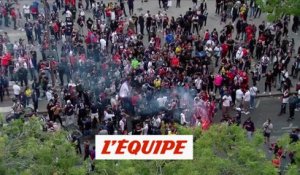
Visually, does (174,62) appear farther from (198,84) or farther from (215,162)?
(215,162)

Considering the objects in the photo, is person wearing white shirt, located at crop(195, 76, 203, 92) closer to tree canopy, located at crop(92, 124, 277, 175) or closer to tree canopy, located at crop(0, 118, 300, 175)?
tree canopy, located at crop(0, 118, 300, 175)

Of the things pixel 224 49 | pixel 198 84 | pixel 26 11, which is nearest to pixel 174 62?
pixel 198 84

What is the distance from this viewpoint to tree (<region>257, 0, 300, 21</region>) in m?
25.4

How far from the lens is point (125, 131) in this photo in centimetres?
2284

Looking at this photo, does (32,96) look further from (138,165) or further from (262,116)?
(138,165)

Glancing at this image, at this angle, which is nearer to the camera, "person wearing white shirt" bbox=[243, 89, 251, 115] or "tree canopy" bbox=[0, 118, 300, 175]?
"tree canopy" bbox=[0, 118, 300, 175]

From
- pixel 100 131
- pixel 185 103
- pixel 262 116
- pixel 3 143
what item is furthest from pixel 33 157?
pixel 262 116

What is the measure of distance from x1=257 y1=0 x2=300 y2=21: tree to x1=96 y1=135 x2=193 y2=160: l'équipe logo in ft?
51.3

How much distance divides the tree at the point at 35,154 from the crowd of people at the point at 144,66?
20.9 feet

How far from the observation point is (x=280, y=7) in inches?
1013

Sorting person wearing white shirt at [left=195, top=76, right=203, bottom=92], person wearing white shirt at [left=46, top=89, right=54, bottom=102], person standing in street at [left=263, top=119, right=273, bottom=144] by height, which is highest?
person wearing white shirt at [left=195, top=76, right=203, bottom=92]

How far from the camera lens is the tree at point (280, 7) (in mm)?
25406

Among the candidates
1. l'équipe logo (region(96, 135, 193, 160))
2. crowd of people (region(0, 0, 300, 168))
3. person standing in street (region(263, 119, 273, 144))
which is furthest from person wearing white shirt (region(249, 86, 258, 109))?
l'équipe logo (region(96, 135, 193, 160))

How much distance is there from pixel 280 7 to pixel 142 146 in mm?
16351
